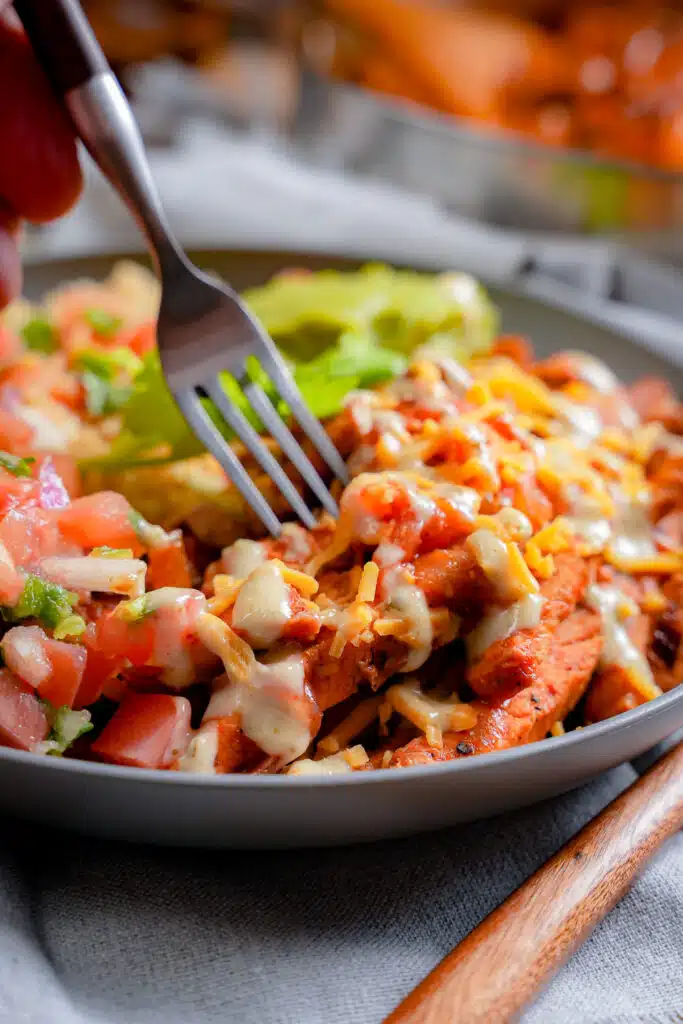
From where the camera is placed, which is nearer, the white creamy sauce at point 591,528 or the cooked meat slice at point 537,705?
the cooked meat slice at point 537,705

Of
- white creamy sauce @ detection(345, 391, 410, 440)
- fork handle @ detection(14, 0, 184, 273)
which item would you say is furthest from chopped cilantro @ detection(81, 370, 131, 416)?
white creamy sauce @ detection(345, 391, 410, 440)

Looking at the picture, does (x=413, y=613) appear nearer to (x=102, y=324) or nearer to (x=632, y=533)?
(x=632, y=533)

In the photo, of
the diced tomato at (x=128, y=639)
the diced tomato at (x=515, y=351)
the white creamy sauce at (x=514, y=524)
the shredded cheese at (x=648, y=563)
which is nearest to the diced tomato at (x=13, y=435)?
the diced tomato at (x=128, y=639)

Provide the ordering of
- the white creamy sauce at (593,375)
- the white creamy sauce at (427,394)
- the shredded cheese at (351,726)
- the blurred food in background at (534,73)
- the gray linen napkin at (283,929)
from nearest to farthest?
the gray linen napkin at (283,929) → the shredded cheese at (351,726) → the white creamy sauce at (427,394) → the white creamy sauce at (593,375) → the blurred food in background at (534,73)

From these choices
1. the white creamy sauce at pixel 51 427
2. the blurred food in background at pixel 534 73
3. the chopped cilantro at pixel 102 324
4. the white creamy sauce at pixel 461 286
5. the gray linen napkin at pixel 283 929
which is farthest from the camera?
the blurred food in background at pixel 534 73

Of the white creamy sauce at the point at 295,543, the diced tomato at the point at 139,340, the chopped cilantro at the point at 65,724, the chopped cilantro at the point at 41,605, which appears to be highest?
the chopped cilantro at the point at 41,605

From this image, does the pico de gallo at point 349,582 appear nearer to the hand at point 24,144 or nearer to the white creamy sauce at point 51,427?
the white creamy sauce at point 51,427

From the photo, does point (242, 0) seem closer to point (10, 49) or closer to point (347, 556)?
point (10, 49)
